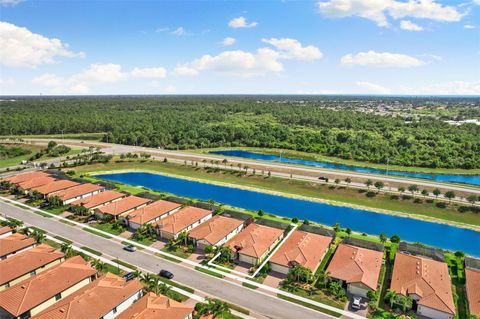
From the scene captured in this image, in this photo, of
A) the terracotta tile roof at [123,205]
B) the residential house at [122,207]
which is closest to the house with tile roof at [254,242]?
the residential house at [122,207]

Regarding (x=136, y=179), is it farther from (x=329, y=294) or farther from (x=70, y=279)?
(x=329, y=294)

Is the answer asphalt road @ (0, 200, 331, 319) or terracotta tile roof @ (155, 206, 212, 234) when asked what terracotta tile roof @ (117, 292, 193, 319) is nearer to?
asphalt road @ (0, 200, 331, 319)

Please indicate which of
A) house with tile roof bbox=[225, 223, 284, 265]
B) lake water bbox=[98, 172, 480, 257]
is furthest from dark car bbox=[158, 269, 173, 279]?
lake water bbox=[98, 172, 480, 257]

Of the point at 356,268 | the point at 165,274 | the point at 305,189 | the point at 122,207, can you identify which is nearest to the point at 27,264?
the point at 165,274

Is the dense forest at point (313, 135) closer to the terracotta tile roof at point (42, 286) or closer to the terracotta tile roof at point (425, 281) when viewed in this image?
the terracotta tile roof at point (425, 281)

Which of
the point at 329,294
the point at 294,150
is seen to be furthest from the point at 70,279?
the point at 294,150

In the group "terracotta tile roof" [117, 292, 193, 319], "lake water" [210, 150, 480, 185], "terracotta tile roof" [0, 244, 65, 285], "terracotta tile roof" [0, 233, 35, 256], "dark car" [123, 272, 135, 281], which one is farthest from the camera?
"lake water" [210, 150, 480, 185]

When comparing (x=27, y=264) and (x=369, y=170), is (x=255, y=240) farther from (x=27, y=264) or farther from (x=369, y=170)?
(x=369, y=170)
